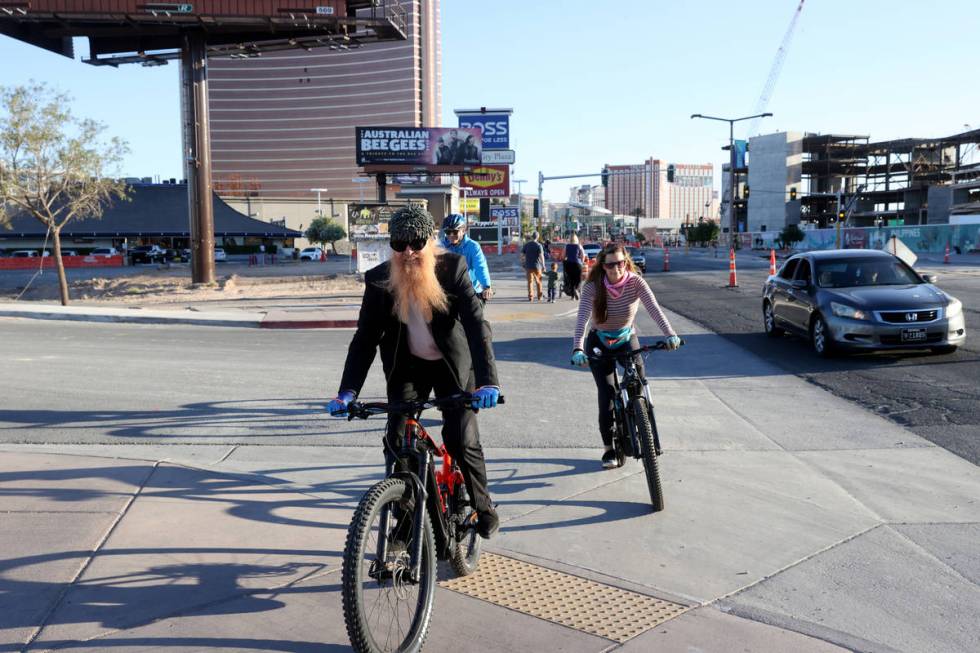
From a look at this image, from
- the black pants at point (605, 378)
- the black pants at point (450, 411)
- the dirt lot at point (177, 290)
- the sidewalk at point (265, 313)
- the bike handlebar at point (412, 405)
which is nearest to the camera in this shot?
the bike handlebar at point (412, 405)

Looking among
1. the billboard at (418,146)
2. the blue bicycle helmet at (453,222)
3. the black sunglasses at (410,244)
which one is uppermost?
the billboard at (418,146)

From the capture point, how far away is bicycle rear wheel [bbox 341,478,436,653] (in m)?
3.17

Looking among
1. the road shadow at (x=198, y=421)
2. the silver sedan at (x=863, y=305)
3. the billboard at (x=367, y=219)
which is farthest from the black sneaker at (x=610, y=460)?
the billboard at (x=367, y=219)

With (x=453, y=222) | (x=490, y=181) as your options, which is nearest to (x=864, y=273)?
(x=453, y=222)

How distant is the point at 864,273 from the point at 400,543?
11.4 metres

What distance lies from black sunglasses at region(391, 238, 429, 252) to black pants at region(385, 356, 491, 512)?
554 mm

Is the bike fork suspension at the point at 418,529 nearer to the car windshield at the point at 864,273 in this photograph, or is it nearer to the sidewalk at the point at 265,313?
the car windshield at the point at 864,273

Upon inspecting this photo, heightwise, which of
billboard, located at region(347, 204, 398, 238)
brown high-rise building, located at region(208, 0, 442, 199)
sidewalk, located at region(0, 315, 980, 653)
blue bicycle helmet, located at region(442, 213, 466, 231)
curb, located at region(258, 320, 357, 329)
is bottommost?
sidewalk, located at region(0, 315, 980, 653)

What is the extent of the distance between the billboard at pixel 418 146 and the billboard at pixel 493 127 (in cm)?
2475

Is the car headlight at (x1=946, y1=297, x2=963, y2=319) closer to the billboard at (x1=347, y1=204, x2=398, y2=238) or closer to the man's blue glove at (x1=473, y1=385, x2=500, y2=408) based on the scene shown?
the man's blue glove at (x1=473, y1=385, x2=500, y2=408)

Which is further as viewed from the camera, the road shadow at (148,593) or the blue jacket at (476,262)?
the blue jacket at (476,262)

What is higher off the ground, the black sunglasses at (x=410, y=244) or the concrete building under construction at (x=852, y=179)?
the concrete building under construction at (x=852, y=179)

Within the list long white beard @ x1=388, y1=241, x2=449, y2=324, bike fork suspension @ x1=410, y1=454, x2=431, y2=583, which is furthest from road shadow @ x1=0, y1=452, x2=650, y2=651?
long white beard @ x1=388, y1=241, x2=449, y2=324

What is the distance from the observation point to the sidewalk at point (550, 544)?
3770mm
